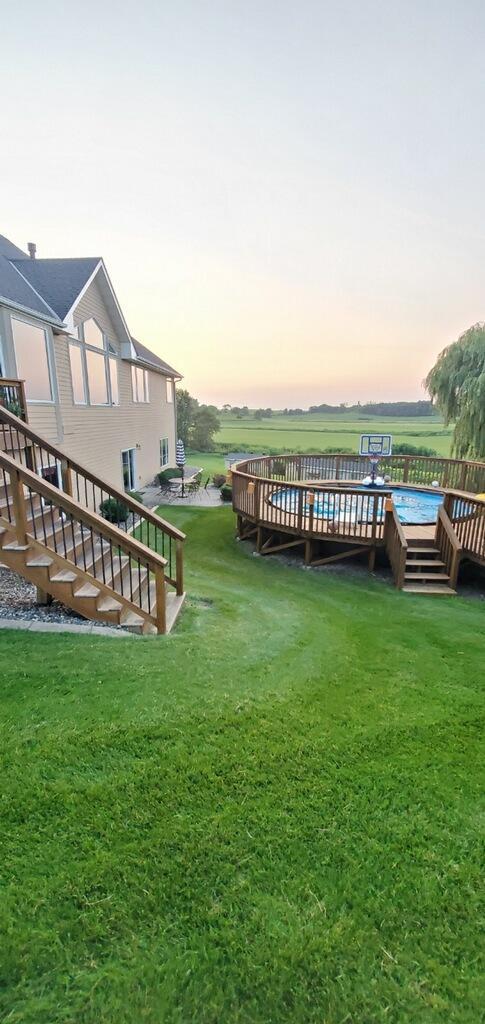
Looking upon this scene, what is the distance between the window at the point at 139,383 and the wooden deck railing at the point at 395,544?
11915 mm

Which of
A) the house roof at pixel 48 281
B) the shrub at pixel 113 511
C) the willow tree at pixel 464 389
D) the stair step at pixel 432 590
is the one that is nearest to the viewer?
the stair step at pixel 432 590

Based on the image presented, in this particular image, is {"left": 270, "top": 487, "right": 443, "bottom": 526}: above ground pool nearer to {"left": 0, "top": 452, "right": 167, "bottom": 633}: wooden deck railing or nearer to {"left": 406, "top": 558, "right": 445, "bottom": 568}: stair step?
{"left": 406, "top": 558, "right": 445, "bottom": 568}: stair step

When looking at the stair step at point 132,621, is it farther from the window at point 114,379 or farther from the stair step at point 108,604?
the window at point 114,379

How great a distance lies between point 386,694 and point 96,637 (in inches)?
119

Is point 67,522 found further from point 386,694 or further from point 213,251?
point 213,251

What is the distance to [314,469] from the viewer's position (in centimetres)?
1600

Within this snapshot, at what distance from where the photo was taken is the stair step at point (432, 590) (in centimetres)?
748

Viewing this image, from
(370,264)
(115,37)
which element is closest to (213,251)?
(370,264)

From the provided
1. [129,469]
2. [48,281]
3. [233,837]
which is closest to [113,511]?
[129,469]

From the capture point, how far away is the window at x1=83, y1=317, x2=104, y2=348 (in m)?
12.0

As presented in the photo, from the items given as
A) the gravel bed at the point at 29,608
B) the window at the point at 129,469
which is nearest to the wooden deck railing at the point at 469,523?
the gravel bed at the point at 29,608

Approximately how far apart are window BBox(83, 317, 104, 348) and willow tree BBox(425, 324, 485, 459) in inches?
482

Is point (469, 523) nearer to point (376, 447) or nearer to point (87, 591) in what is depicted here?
point (87, 591)

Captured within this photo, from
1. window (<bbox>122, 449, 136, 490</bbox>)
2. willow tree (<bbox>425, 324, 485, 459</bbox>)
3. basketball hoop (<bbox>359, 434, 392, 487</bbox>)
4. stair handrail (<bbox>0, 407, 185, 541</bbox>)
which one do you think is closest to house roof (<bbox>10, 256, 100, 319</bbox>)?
stair handrail (<bbox>0, 407, 185, 541</bbox>)
